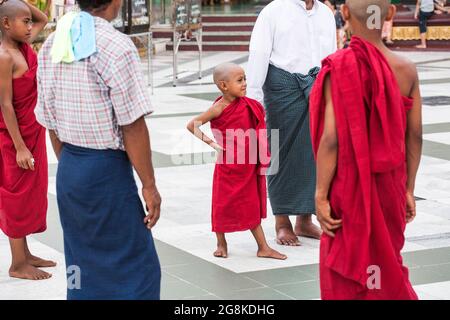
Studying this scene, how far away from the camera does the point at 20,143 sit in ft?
18.7

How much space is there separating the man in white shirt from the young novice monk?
A: 21cm

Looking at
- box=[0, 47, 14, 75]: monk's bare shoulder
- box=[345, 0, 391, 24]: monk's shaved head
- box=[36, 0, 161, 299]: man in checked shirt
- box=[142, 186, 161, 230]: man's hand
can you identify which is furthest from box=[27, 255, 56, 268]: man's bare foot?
box=[345, 0, 391, 24]: monk's shaved head

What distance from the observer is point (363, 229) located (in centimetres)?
394

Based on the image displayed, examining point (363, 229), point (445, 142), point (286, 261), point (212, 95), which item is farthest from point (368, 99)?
point (212, 95)

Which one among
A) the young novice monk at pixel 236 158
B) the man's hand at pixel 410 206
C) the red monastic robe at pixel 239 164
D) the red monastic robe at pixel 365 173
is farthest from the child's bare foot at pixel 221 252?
the red monastic robe at pixel 365 173

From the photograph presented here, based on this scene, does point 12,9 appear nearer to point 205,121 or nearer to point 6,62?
point 6,62

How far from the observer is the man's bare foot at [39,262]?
19.8 feet

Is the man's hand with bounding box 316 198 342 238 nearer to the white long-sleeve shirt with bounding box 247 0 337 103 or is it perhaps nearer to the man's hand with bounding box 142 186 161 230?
the man's hand with bounding box 142 186 161 230

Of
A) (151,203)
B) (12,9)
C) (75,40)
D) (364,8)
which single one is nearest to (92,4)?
(75,40)

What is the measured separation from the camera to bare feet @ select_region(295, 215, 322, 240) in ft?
21.7

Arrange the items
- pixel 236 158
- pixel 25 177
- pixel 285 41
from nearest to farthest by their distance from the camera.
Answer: pixel 25 177
pixel 236 158
pixel 285 41

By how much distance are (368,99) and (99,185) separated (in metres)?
1.13

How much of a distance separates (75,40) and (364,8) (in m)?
1.17

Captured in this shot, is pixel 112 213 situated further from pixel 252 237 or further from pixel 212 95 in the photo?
pixel 212 95
